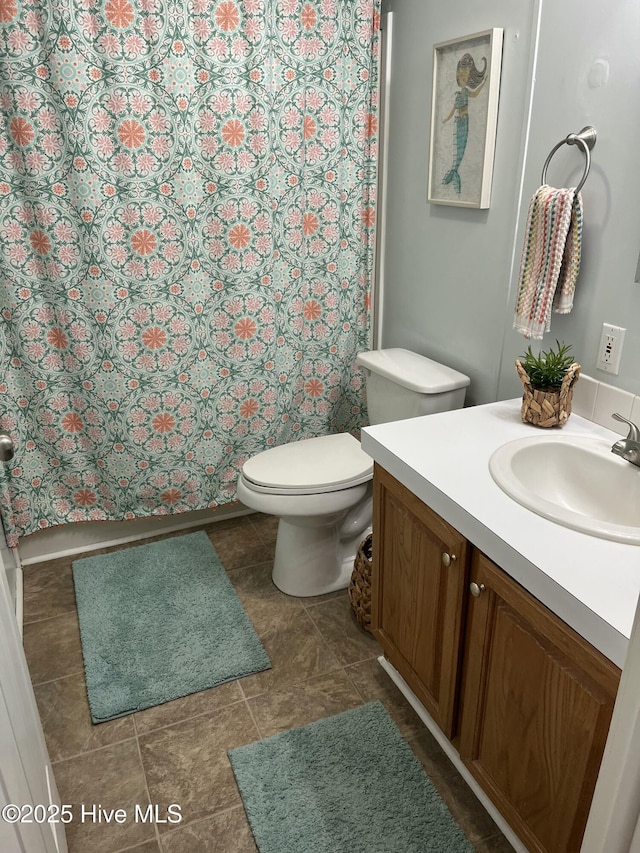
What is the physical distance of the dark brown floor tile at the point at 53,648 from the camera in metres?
2.07

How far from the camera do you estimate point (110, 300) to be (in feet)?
7.64

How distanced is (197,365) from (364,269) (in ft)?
2.52

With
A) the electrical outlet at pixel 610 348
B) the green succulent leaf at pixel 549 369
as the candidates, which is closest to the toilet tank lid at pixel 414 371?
the green succulent leaf at pixel 549 369

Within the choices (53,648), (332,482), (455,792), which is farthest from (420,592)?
(53,648)

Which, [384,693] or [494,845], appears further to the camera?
[384,693]

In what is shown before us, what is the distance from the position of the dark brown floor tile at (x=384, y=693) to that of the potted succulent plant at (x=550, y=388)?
0.88 meters

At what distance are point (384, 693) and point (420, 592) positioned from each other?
1.72 feet

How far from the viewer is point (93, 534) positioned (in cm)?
268

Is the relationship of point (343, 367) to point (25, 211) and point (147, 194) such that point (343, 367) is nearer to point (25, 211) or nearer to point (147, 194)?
point (147, 194)

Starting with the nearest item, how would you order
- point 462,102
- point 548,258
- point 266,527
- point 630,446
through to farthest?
point 630,446 → point 548,258 → point 462,102 → point 266,527

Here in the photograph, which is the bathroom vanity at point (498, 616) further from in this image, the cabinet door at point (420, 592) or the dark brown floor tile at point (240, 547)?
the dark brown floor tile at point (240, 547)

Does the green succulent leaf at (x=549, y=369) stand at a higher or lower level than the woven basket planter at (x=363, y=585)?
higher

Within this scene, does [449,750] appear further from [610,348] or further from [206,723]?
[610,348]

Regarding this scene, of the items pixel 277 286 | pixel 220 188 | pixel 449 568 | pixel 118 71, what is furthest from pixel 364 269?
pixel 449 568
